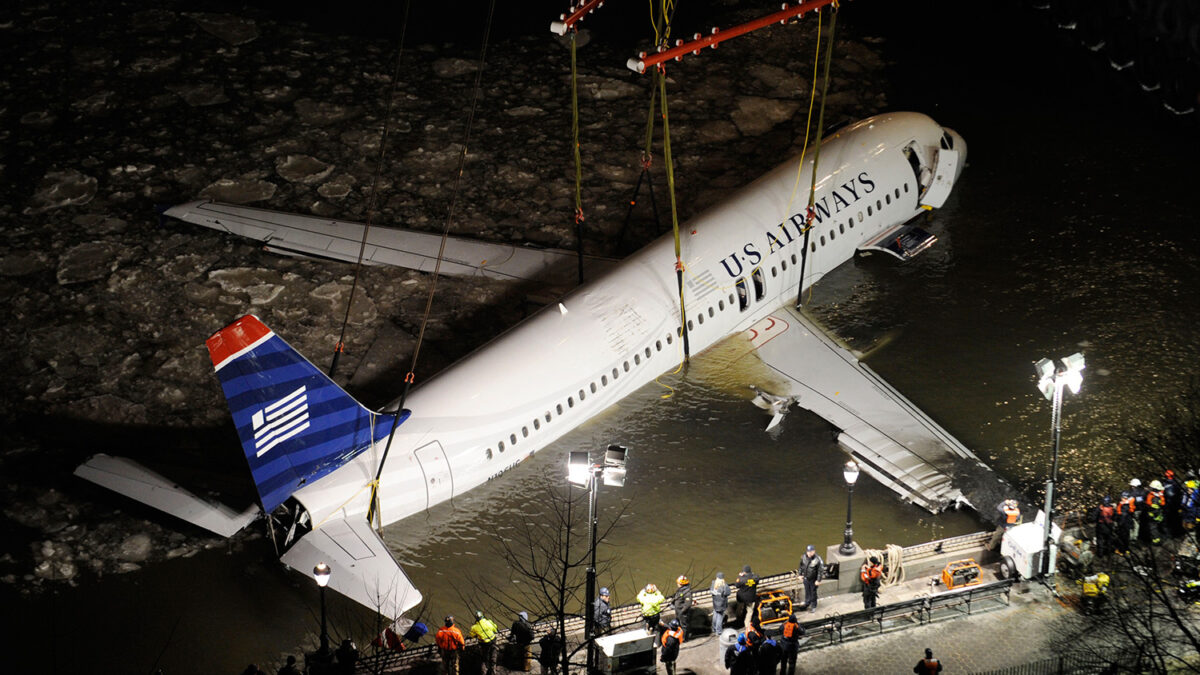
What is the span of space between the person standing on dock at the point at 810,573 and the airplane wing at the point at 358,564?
695 cm

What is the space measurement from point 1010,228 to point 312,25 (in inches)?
1038

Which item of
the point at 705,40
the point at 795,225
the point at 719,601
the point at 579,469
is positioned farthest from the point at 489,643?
the point at 795,225

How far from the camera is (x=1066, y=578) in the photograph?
24.1 metres

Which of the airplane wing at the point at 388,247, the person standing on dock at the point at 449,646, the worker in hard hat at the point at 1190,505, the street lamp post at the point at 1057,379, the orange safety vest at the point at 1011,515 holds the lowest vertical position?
the person standing on dock at the point at 449,646

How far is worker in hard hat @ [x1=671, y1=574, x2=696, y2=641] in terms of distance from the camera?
74.1 feet

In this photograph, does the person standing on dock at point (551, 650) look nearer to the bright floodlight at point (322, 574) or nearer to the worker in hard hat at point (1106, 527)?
the bright floodlight at point (322, 574)

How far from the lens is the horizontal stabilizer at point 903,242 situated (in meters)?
33.4

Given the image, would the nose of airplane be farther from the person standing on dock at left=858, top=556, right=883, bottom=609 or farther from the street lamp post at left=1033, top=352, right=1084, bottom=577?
the person standing on dock at left=858, top=556, right=883, bottom=609

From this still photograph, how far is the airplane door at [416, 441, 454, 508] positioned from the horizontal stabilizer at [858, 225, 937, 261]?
1408 centimetres

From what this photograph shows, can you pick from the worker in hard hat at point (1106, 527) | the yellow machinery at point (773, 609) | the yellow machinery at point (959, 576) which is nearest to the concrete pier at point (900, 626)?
the yellow machinery at point (959, 576)

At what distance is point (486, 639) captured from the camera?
2203 cm

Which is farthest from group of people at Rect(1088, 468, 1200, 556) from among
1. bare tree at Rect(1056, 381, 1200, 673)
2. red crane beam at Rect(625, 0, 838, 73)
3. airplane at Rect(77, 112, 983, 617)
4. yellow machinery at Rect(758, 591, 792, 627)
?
red crane beam at Rect(625, 0, 838, 73)

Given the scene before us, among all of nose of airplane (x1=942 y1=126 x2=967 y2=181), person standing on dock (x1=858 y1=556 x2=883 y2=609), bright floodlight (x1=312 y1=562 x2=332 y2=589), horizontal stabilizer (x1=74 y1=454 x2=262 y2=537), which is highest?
nose of airplane (x1=942 y1=126 x2=967 y2=181)

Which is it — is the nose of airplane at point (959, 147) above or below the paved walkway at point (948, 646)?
above
